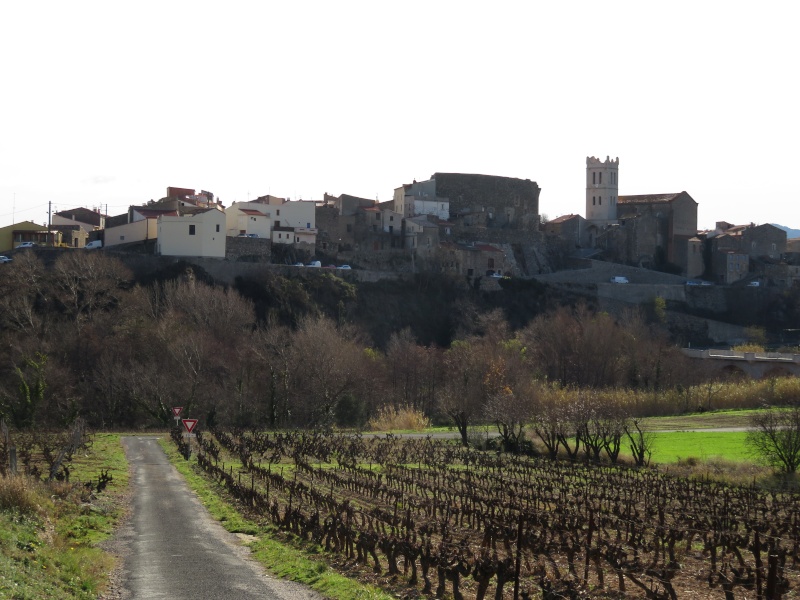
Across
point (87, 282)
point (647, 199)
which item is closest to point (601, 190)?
point (647, 199)

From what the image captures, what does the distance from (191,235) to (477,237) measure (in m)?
30.4

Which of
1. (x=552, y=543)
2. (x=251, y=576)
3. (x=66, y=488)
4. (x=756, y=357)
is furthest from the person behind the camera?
(x=756, y=357)

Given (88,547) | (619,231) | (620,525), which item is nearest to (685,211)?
(619,231)

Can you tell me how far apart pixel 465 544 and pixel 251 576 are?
3.61 meters

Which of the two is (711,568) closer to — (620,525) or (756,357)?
(620,525)

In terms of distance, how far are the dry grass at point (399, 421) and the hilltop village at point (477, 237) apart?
2391 centimetres

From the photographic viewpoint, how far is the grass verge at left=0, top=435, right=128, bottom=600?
12.0 meters

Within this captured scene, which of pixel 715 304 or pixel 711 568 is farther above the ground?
pixel 715 304

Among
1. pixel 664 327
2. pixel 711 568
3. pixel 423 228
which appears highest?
pixel 423 228

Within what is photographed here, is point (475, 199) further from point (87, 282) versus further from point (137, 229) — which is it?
point (87, 282)

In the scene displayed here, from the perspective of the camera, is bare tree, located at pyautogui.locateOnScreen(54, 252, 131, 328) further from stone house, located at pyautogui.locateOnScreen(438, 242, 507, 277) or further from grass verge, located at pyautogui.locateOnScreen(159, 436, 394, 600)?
grass verge, located at pyautogui.locateOnScreen(159, 436, 394, 600)

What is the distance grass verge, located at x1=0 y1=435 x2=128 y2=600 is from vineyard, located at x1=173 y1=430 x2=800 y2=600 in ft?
10.5

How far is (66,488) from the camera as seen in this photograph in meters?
20.7

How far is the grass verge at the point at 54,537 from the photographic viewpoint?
1205 centimetres
